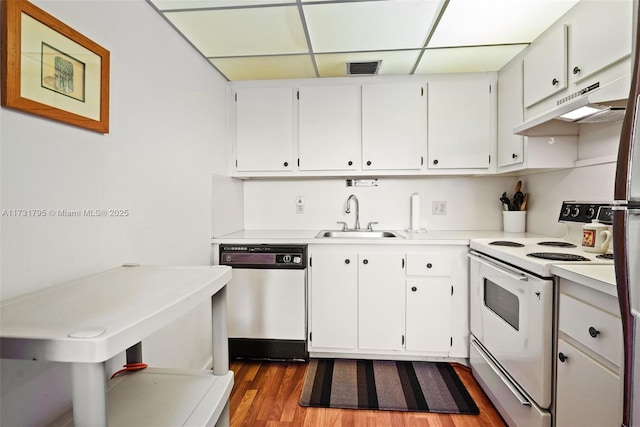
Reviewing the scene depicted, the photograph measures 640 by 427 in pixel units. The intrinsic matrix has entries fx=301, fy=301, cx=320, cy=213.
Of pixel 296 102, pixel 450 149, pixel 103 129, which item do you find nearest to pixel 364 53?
pixel 296 102

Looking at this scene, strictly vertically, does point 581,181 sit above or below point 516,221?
above

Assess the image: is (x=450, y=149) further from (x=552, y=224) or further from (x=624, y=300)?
(x=624, y=300)

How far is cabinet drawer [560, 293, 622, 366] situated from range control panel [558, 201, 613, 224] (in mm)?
639

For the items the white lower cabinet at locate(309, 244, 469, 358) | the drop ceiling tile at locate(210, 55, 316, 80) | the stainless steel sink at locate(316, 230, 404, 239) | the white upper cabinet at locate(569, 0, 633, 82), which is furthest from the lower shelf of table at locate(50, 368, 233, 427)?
the white upper cabinet at locate(569, 0, 633, 82)

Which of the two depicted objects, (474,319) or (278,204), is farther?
(278,204)

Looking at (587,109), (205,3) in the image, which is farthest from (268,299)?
(587,109)

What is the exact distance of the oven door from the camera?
127 cm

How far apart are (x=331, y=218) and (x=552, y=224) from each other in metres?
1.63

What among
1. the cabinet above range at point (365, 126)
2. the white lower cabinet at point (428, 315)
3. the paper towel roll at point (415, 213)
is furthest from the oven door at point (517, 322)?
the cabinet above range at point (365, 126)

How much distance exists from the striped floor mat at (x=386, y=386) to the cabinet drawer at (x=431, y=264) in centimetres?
67

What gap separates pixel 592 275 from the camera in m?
1.04

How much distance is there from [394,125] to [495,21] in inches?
34.5

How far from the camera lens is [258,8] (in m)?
1.55

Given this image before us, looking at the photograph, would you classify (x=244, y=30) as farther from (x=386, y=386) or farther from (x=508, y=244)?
(x=386, y=386)
